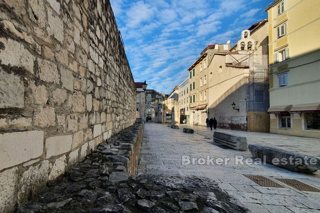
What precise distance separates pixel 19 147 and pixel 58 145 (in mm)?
695

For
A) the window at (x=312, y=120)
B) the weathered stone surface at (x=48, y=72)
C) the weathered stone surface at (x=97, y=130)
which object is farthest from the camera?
the window at (x=312, y=120)

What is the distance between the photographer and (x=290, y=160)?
20.3 ft

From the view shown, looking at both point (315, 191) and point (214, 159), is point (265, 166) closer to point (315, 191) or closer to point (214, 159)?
point (214, 159)

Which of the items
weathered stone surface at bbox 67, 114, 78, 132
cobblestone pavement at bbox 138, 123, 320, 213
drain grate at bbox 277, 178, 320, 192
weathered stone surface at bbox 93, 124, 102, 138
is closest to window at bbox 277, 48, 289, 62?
cobblestone pavement at bbox 138, 123, 320, 213

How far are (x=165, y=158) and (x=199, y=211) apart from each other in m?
5.81

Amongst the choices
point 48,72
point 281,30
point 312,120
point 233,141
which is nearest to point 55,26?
point 48,72

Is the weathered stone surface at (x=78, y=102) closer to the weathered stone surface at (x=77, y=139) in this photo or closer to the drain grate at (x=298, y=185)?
the weathered stone surface at (x=77, y=139)

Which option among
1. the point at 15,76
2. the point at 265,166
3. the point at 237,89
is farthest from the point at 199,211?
the point at 237,89

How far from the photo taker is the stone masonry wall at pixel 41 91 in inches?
62.6

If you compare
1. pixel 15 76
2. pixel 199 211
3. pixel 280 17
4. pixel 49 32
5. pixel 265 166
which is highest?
pixel 280 17

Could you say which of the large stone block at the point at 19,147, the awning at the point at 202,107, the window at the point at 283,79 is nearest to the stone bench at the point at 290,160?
the large stone block at the point at 19,147

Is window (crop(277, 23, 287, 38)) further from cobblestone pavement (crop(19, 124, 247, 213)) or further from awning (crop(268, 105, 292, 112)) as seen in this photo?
cobblestone pavement (crop(19, 124, 247, 213))

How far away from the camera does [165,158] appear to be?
7492mm

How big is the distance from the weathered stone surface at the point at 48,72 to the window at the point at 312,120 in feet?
57.9
